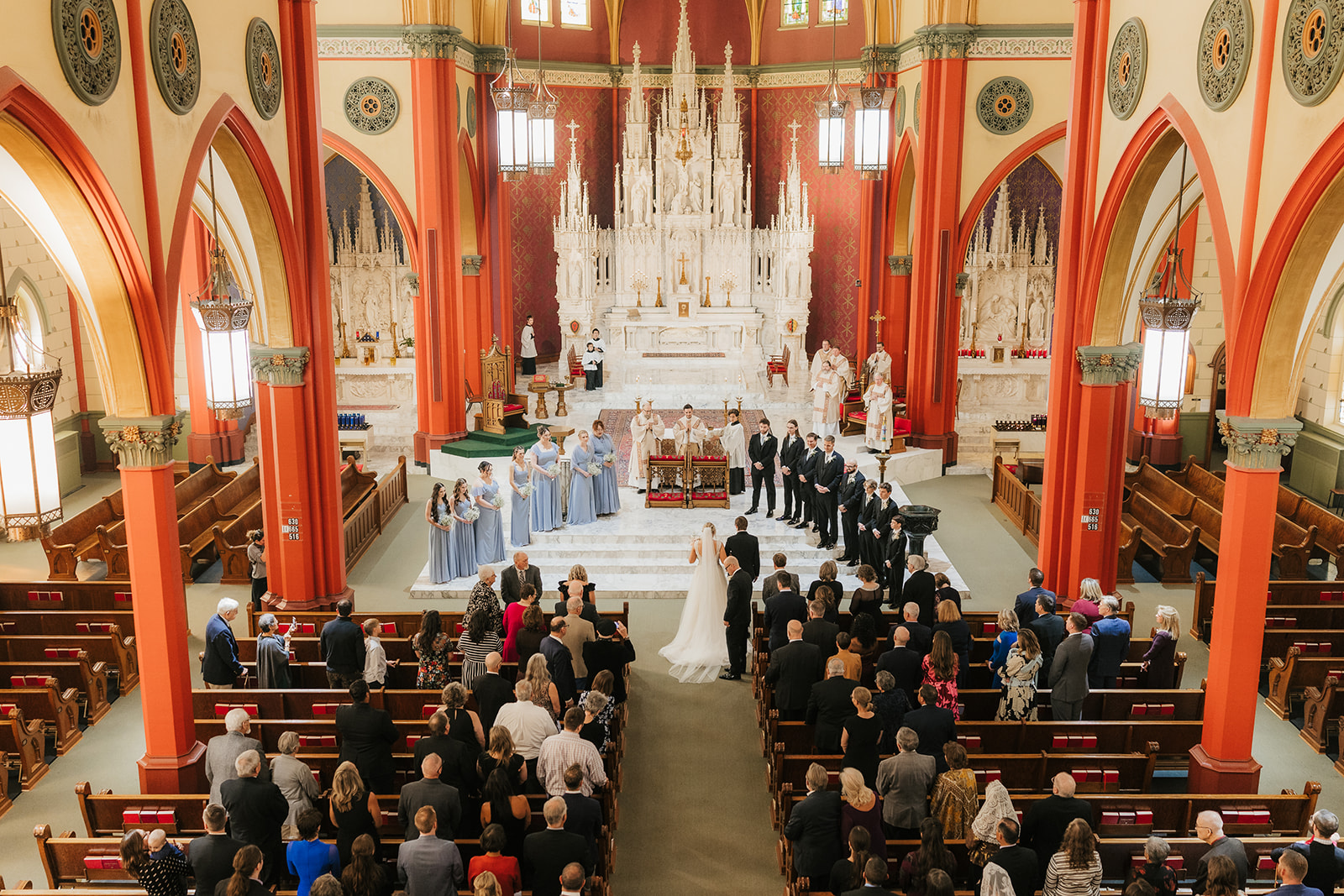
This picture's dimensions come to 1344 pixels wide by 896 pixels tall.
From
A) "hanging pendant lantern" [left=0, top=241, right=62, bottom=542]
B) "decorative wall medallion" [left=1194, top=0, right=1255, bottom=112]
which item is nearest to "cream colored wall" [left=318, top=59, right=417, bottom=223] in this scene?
"hanging pendant lantern" [left=0, top=241, right=62, bottom=542]

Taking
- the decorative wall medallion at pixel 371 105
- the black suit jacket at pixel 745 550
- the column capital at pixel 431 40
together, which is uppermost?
the column capital at pixel 431 40

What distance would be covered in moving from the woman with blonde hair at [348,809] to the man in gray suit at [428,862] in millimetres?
437

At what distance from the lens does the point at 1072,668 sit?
9891 mm

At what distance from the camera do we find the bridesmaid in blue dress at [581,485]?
16.5m

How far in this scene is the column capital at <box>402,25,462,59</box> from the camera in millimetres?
19125

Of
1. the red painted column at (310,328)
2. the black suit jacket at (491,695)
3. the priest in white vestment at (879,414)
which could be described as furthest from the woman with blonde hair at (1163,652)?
the red painted column at (310,328)

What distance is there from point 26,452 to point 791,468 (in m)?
11.1

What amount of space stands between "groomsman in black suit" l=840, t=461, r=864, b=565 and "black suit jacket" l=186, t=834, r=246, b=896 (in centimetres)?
979

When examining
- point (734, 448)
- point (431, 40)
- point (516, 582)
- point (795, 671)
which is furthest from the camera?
point (431, 40)

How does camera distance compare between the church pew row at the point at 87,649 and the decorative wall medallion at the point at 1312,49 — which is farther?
the church pew row at the point at 87,649

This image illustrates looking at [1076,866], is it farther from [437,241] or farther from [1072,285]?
[437,241]

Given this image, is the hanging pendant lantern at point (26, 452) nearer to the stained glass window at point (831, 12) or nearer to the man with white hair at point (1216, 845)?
the man with white hair at point (1216, 845)

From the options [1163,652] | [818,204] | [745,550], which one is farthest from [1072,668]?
[818,204]

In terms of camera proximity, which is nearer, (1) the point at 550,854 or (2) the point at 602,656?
(1) the point at 550,854
